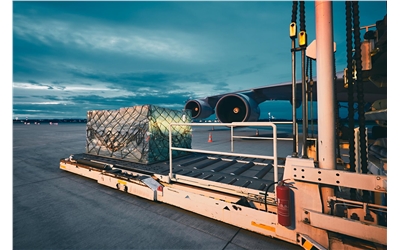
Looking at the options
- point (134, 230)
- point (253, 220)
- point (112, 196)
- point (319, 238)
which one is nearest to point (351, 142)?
point (319, 238)

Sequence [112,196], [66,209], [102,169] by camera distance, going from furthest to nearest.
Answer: [102,169] → [112,196] → [66,209]

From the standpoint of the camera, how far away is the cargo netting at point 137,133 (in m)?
5.05

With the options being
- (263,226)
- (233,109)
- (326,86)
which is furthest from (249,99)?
(263,226)

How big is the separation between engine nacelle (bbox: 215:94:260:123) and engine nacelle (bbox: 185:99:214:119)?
3606mm

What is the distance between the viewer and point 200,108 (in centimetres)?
1547

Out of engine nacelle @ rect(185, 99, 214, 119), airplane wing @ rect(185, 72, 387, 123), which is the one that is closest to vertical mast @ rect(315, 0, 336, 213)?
airplane wing @ rect(185, 72, 387, 123)

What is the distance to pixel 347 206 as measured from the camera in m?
2.29

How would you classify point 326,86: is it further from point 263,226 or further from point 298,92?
point 298,92

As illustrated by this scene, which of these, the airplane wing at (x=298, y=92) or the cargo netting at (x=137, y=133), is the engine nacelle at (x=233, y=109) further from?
the cargo netting at (x=137, y=133)

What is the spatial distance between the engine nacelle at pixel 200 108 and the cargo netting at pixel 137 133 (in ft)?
30.5

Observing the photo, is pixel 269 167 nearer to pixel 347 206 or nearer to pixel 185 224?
pixel 347 206

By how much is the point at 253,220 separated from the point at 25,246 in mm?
3172

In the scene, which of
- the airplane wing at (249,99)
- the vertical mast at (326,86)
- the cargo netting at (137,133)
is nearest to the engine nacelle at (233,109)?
the airplane wing at (249,99)

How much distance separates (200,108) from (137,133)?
1062 cm
